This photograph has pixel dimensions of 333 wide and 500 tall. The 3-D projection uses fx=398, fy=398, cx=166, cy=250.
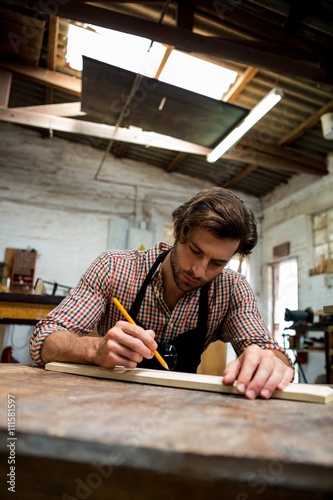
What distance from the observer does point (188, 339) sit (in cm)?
162

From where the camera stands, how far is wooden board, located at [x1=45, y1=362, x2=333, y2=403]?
0.89 meters

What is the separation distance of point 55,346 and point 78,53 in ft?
17.0

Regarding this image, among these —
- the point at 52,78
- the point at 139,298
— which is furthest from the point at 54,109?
the point at 139,298

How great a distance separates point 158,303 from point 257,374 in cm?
78

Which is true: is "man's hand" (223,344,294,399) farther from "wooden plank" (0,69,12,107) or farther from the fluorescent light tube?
"wooden plank" (0,69,12,107)

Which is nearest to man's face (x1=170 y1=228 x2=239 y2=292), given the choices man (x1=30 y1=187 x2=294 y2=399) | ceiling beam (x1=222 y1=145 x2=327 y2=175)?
man (x1=30 y1=187 x2=294 y2=399)

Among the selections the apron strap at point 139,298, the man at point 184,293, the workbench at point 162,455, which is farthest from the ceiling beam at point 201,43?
the workbench at point 162,455

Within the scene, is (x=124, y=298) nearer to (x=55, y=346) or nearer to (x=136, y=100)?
(x=55, y=346)

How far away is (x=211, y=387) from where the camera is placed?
0.96m

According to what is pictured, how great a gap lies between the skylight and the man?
3.30 meters

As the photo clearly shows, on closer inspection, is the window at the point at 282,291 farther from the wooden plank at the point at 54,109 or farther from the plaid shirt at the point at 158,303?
the plaid shirt at the point at 158,303

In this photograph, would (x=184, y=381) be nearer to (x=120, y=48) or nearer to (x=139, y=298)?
(x=139, y=298)

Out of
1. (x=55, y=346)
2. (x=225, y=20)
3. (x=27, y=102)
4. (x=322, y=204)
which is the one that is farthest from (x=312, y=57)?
(x=27, y=102)

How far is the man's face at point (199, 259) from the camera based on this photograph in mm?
1573
